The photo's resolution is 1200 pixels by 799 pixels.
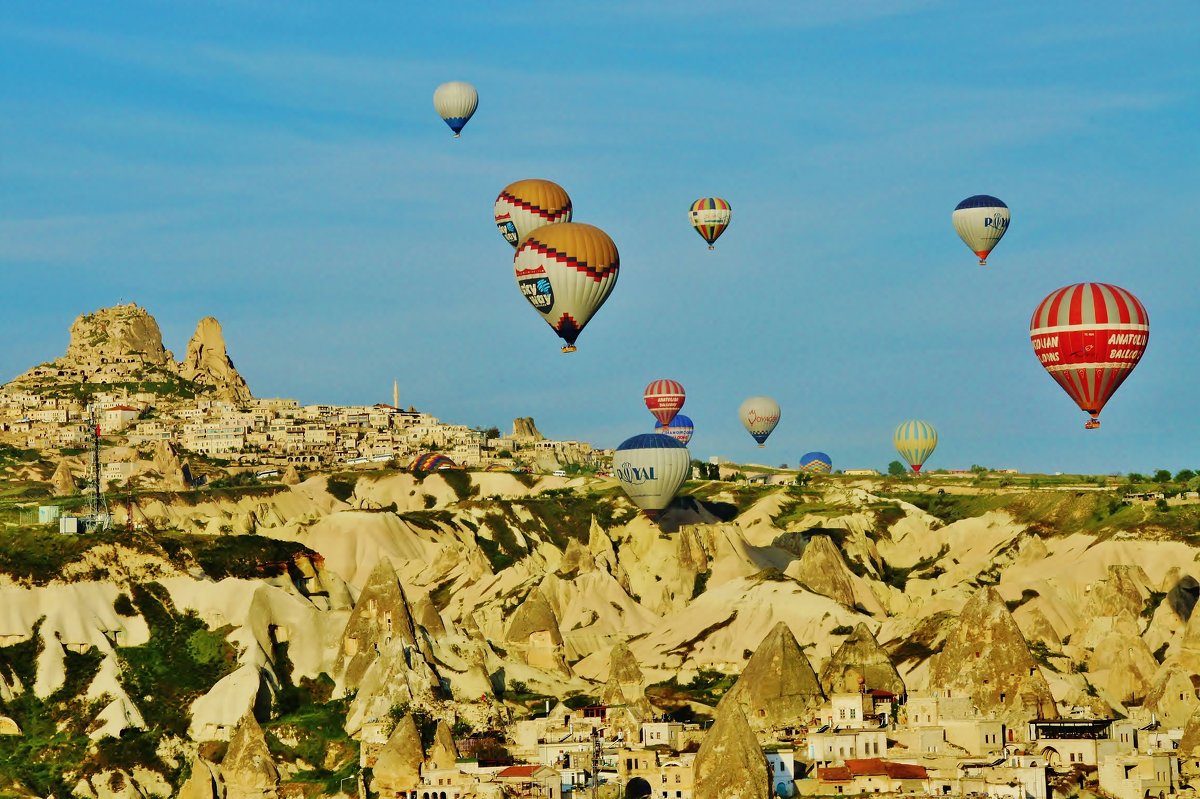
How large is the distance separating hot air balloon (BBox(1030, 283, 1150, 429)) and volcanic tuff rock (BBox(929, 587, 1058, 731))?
44.7 feet

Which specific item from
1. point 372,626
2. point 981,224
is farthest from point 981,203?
point 372,626

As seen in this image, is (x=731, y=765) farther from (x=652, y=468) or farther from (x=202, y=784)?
(x=652, y=468)

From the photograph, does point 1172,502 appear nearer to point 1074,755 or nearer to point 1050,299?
point 1050,299

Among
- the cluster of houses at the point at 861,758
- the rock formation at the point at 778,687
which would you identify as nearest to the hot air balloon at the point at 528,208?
the rock formation at the point at 778,687

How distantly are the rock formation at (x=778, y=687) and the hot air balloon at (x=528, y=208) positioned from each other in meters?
39.5

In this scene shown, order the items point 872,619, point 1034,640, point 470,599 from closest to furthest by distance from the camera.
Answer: point 1034,640, point 872,619, point 470,599

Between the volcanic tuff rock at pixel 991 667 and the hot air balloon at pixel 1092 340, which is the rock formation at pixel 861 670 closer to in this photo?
the volcanic tuff rock at pixel 991 667

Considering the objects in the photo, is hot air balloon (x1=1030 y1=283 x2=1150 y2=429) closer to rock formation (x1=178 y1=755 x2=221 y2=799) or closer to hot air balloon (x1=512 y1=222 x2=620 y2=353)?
hot air balloon (x1=512 y1=222 x2=620 y2=353)

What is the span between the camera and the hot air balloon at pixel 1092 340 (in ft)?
398

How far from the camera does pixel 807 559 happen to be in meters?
167

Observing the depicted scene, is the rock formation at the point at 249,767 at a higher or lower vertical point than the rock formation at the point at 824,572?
lower

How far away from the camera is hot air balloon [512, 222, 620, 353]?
438ft

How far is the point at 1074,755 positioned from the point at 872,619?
173 feet

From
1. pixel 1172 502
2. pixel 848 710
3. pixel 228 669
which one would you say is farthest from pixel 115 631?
pixel 1172 502
